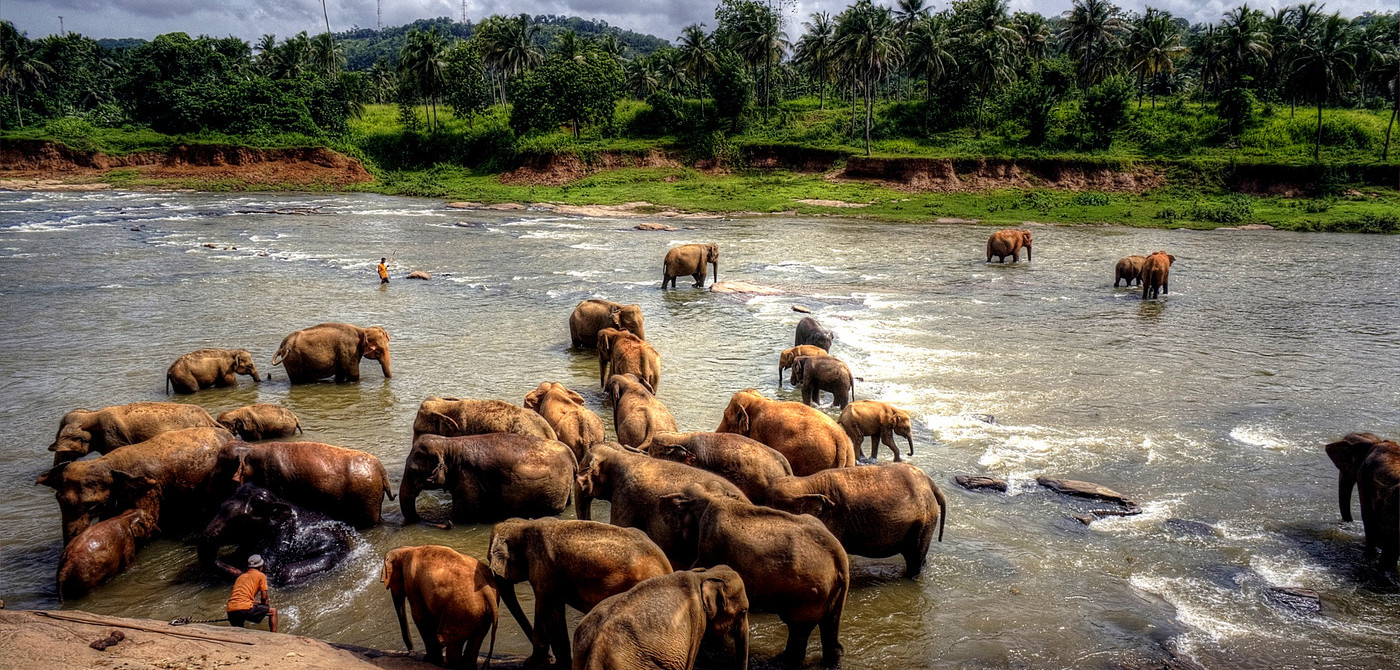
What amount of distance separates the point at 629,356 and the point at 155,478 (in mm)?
6069

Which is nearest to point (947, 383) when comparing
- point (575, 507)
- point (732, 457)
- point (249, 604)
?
point (732, 457)

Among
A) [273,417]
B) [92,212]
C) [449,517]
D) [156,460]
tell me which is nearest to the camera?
[156,460]

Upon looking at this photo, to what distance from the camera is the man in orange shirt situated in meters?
6.80

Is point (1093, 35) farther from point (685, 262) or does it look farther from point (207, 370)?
point (207, 370)

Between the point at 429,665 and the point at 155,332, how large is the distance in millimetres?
15049

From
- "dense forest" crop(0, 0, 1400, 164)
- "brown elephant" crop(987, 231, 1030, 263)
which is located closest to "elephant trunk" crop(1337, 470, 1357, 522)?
"brown elephant" crop(987, 231, 1030, 263)

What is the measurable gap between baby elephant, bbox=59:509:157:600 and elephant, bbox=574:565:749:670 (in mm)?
4762

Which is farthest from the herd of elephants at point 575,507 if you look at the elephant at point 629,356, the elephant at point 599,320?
the elephant at point 599,320

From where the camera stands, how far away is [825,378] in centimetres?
1250

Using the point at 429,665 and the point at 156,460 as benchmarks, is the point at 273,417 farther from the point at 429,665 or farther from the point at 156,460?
the point at 429,665

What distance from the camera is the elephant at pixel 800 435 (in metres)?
9.27

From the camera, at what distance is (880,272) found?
2709cm

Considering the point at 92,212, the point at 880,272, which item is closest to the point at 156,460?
the point at 880,272

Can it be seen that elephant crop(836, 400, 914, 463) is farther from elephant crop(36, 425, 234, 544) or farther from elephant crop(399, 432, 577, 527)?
elephant crop(36, 425, 234, 544)
